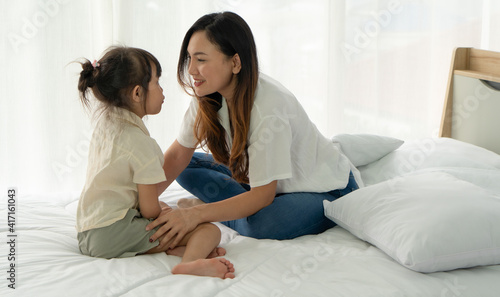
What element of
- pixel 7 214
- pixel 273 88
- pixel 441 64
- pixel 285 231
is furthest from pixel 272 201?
pixel 441 64

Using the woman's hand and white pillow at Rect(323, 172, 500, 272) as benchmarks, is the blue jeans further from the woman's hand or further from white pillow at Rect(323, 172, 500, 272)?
the woman's hand

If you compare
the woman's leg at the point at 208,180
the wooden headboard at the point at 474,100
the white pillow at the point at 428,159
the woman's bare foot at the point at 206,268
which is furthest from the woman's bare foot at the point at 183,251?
the wooden headboard at the point at 474,100

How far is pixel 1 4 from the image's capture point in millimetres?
2172

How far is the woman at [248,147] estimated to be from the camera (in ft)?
4.58

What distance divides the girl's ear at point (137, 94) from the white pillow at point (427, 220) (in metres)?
0.59

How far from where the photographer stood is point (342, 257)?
127cm

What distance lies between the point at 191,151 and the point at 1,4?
1146 mm

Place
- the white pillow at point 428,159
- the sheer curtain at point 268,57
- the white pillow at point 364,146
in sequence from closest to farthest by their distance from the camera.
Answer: the white pillow at point 428,159, the white pillow at point 364,146, the sheer curtain at point 268,57

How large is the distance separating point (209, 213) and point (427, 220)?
53 centimetres

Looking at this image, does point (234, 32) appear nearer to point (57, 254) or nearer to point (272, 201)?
point (272, 201)

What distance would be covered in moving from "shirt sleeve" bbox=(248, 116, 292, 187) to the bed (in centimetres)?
17

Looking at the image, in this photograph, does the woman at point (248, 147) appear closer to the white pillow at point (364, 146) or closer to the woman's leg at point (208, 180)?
the woman's leg at point (208, 180)

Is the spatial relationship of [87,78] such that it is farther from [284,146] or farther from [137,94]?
[284,146]

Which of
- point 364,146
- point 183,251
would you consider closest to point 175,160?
point 183,251
